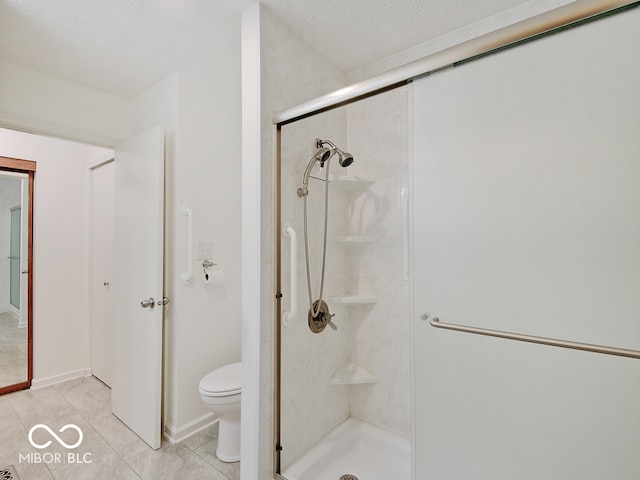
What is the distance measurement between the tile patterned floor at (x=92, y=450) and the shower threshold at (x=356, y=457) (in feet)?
1.35

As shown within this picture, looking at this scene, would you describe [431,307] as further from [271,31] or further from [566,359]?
[271,31]

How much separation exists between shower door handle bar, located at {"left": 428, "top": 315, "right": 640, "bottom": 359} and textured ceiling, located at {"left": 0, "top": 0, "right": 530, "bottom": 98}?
150 centimetres

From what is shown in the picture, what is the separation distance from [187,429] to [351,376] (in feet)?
3.81

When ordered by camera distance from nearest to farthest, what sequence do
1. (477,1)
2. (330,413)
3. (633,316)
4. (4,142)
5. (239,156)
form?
(633,316) → (477,1) → (330,413) → (239,156) → (4,142)

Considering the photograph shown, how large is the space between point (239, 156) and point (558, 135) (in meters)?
2.05

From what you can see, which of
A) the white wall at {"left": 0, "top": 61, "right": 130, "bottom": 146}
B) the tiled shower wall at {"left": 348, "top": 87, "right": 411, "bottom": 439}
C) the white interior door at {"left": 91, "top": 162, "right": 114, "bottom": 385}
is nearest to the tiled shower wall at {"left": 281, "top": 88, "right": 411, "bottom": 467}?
the tiled shower wall at {"left": 348, "top": 87, "right": 411, "bottom": 439}

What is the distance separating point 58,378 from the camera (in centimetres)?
280

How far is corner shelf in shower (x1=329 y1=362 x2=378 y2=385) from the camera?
6.21ft

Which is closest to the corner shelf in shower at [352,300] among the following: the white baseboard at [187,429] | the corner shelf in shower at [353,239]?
the corner shelf in shower at [353,239]

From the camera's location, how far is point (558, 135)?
0.83 m

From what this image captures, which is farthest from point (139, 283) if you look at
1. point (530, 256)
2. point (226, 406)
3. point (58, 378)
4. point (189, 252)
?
point (530, 256)

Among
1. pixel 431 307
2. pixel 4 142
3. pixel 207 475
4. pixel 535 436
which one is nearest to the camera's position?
pixel 535 436

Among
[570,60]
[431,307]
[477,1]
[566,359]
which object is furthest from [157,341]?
[477,1]

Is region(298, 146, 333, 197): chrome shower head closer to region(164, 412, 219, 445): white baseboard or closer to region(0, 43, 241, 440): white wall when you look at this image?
region(0, 43, 241, 440): white wall
